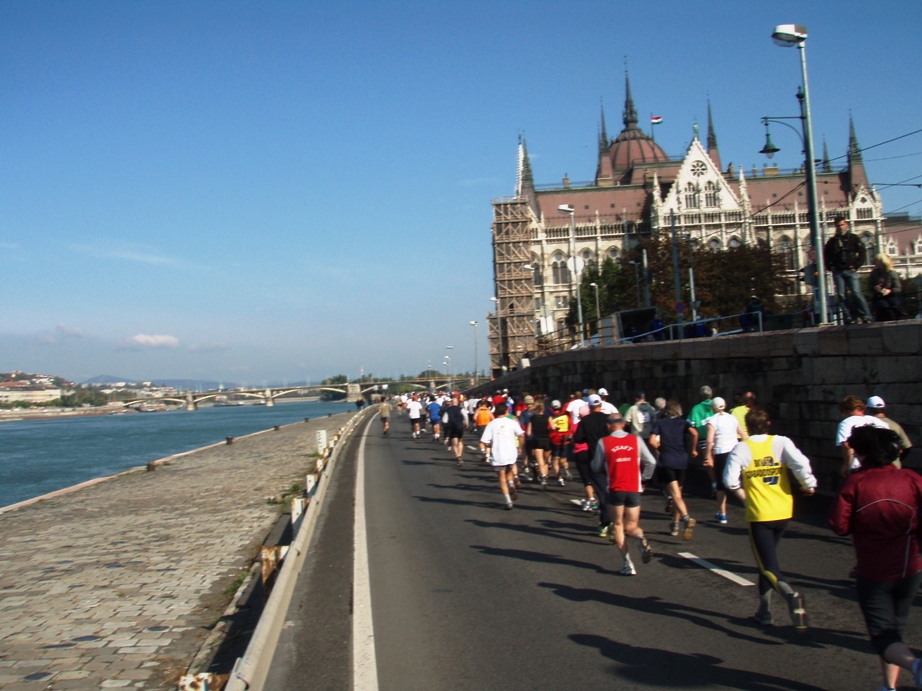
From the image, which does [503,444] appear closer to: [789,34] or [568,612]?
[568,612]

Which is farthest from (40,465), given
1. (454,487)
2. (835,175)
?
(835,175)

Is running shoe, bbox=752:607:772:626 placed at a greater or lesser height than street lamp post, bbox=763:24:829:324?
lesser

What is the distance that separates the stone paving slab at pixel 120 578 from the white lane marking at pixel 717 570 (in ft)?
16.0

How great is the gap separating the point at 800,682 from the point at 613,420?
13.7ft

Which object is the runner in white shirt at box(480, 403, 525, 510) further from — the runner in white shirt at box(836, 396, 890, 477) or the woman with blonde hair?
the runner in white shirt at box(836, 396, 890, 477)

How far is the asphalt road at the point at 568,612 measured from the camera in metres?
5.85

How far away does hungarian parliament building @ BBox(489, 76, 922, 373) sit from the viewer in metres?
95.3

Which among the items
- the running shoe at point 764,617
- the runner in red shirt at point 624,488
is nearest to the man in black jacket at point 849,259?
the runner in red shirt at point 624,488

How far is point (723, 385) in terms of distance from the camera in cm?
1820

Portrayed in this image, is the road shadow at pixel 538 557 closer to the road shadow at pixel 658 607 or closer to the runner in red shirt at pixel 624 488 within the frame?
the runner in red shirt at pixel 624 488

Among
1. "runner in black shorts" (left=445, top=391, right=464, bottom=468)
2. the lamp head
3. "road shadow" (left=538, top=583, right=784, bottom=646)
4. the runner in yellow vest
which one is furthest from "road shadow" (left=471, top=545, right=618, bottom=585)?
"runner in black shorts" (left=445, top=391, right=464, bottom=468)

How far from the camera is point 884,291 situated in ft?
43.9

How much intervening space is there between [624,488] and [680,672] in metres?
3.39

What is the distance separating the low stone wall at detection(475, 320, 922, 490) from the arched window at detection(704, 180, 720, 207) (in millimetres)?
99099
